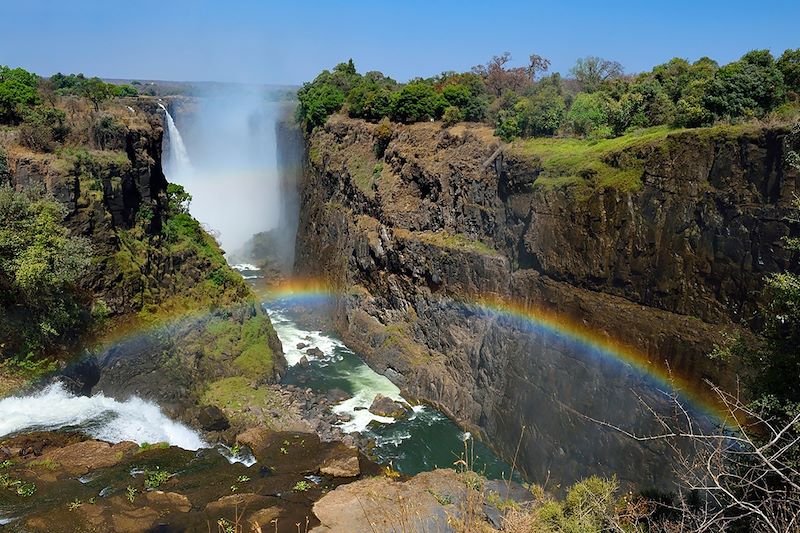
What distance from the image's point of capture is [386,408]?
28938 mm

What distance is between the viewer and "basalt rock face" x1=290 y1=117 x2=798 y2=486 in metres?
18.7

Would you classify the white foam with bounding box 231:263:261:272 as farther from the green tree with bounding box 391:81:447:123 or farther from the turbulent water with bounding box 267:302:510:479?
the green tree with bounding box 391:81:447:123

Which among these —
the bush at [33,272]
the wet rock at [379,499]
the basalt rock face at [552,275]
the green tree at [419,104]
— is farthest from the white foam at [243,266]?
the wet rock at [379,499]

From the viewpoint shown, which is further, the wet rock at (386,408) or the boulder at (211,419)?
the wet rock at (386,408)

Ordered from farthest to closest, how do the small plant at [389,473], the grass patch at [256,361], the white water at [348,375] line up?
the grass patch at [256,361] → the white water at [348,375] → the small plant at [389,473]

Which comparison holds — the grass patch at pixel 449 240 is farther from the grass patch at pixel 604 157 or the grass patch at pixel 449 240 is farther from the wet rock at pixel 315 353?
the wet rock at pixel 315 353

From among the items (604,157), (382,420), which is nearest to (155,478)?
(382,420)

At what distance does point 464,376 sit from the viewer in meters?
30.3

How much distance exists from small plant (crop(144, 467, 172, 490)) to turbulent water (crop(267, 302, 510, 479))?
9075 millimetres

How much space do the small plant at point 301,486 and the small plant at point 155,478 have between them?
13.3 ft

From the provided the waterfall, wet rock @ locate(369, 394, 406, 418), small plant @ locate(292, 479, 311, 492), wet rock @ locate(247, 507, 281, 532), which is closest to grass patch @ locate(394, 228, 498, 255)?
wet rock @ locate(369, 394, 406, 418)

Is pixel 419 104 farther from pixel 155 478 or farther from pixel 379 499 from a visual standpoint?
pixel 155 478

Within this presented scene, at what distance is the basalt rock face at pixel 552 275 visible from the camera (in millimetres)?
18703

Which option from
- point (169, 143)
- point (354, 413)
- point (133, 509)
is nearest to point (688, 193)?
point (354, 413)
